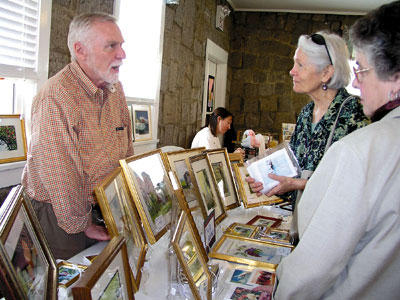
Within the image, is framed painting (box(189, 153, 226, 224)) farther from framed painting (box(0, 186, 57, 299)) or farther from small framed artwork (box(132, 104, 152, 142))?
small framed artwork (box(132, 104, 152, 142))

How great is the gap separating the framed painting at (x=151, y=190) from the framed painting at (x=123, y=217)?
2 centimetres

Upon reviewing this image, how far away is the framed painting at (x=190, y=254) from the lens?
3.31 feet

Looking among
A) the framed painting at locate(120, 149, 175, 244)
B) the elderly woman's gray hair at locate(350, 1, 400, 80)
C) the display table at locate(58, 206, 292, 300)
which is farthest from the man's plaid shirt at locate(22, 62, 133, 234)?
the elderly woman's gray hair at locate(350, 1, 400, 80)

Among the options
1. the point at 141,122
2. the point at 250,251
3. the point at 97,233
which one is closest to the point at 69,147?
the point at 97,233

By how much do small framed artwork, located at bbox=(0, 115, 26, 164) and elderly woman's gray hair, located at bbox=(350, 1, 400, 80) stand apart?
1.71 m

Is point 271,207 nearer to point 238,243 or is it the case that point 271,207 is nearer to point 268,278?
point 238,243

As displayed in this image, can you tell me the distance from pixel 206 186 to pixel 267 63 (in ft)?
18.4

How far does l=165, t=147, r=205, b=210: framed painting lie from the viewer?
4.97 feet

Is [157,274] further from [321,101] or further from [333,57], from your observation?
[333,57]

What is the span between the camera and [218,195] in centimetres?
180

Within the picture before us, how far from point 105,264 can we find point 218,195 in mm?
1143

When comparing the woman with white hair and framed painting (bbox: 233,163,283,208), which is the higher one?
the woman with white hair

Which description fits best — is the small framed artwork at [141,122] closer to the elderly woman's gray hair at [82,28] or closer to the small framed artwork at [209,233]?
the elderly woman's gray hair at [82,28]

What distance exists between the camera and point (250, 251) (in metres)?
1.46
